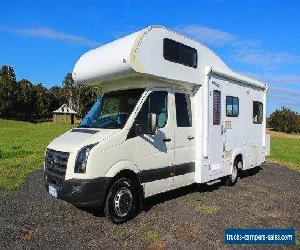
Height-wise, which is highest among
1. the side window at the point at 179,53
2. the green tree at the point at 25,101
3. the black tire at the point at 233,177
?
the green tree at the point at 25,101

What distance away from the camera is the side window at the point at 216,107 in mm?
10245

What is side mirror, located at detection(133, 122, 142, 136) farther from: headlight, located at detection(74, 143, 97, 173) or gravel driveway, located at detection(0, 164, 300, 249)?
gravel driveway, located at detection(0, 164, 300, 249)

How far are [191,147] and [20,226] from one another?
171 inches

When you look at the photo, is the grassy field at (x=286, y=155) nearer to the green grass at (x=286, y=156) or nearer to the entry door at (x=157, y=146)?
the green grass at (x=286, y=156)

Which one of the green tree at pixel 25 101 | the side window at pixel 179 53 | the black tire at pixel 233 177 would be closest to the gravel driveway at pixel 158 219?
the black tire at pixel 233 177

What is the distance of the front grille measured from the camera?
7293mm

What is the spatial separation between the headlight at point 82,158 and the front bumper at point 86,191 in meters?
0.20

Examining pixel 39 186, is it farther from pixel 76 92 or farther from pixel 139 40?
pixel 76 92

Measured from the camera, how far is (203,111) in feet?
31.9

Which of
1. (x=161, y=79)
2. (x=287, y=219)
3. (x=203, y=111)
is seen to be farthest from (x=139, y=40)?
(x=287, y=219)

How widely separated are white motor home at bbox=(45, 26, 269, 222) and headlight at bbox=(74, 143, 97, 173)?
0.02 metres

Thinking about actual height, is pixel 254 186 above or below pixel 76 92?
below

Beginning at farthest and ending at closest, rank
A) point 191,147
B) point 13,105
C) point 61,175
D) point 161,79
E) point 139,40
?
point 13,105, point 191,147, point 161,79, point 139,40, point 61,175

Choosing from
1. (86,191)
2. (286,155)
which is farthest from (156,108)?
(286,155)
